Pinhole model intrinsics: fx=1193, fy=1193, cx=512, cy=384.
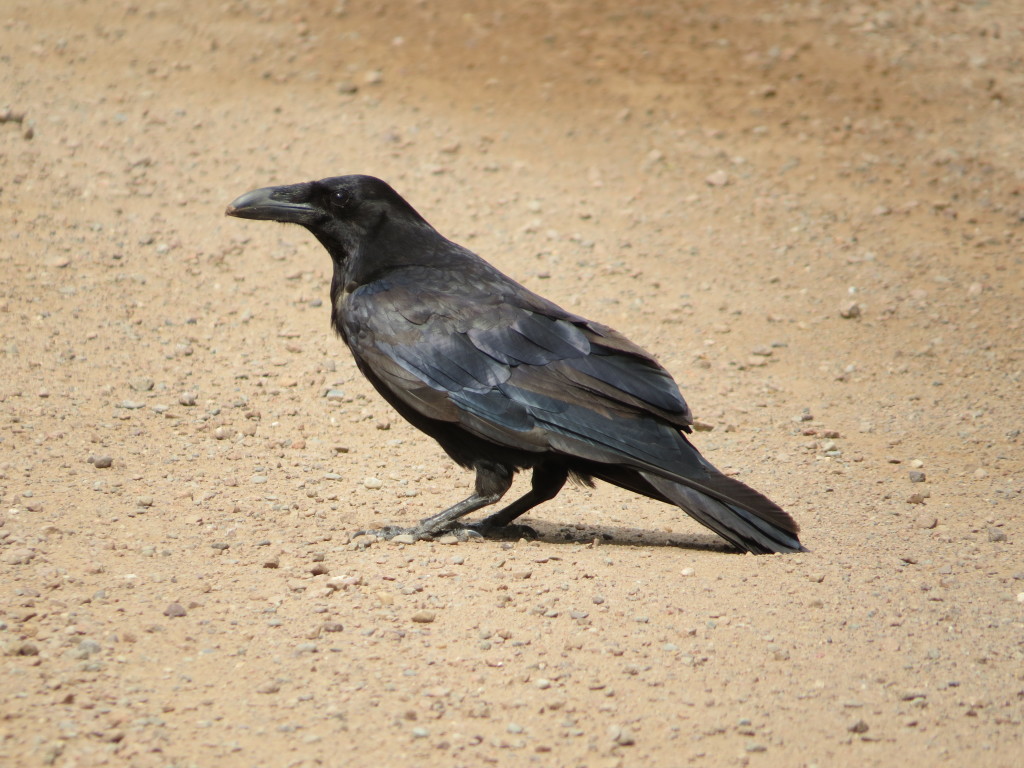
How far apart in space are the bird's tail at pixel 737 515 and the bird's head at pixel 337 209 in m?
1.99

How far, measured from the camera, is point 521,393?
217 inches

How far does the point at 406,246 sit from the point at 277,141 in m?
4.71

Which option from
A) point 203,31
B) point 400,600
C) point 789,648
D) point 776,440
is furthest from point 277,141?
point 789,648

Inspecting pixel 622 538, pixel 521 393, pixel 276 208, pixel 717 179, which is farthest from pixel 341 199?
pixel 717 179

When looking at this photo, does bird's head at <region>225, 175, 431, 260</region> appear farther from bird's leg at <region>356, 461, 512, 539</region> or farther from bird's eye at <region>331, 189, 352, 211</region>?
bird's leg at <region>356, 461, 512, 539</region>

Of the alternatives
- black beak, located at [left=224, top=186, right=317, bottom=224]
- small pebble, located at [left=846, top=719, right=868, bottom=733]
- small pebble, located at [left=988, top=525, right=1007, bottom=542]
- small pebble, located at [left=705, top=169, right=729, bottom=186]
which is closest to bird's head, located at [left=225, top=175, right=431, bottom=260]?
black beak, located at [left=224, top=186, right=317, bottom=224]

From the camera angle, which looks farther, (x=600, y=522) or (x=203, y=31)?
(x=203, y=31)

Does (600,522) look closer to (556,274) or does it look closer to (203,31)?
(556,274)

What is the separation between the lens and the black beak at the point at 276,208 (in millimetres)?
6234

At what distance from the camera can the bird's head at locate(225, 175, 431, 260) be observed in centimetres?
622

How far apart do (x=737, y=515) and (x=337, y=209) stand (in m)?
2.59

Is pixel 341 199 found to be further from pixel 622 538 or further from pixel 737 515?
pixel 737 515

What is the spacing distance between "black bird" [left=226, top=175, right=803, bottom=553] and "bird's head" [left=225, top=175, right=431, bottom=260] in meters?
0.20

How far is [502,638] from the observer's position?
14.8 ft
